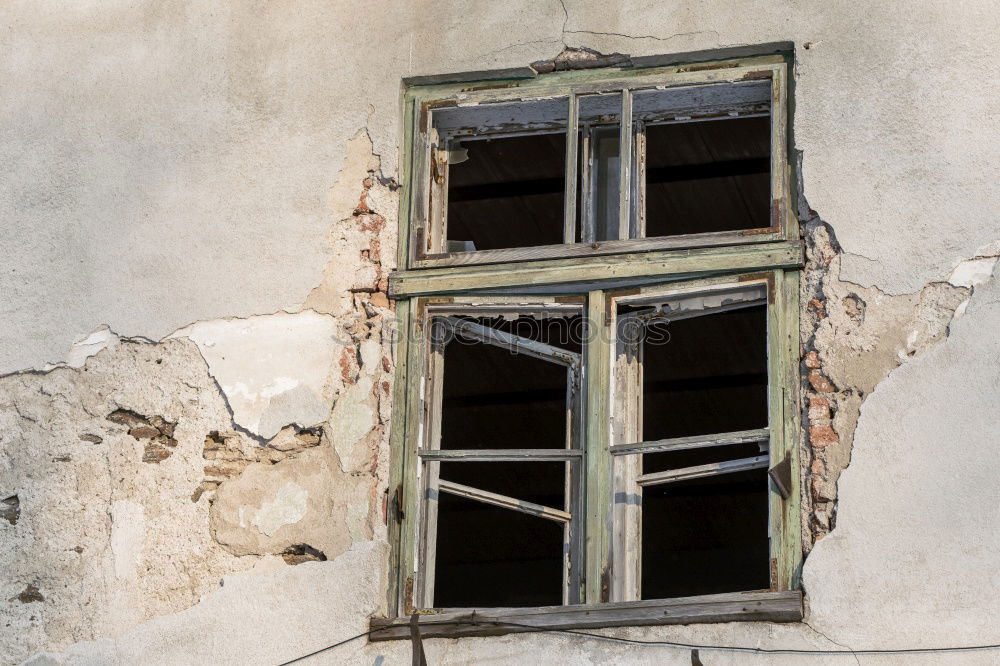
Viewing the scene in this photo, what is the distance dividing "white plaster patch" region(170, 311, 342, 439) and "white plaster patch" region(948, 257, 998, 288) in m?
1.94

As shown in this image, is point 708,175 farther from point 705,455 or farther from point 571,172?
point 705,455

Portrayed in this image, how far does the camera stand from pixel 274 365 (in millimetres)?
4391

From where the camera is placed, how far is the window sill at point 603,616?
12.1 feet

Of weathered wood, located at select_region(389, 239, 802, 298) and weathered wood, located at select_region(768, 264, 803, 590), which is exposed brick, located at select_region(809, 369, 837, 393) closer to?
weathered wood, located at select_region(768, 264, 803, 590)

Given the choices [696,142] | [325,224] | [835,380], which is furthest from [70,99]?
[835,380]

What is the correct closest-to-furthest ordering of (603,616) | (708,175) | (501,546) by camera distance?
(603,616) → (708,175) → (501,546)

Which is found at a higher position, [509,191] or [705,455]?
[509,191]

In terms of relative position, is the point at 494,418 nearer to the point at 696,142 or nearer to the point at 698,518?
the point at 698,518

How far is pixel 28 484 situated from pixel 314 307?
1102mm

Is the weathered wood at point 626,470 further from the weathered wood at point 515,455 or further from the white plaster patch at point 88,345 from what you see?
the white plaster patch at point 88,345

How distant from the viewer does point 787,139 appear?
14.1 ft

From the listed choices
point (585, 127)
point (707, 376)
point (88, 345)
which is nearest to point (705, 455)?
point (707, 376)

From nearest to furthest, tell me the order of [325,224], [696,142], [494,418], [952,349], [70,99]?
[952,349] → [325,224] → [70,99] → [696,142] → [494,418]

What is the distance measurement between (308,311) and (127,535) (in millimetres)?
924
